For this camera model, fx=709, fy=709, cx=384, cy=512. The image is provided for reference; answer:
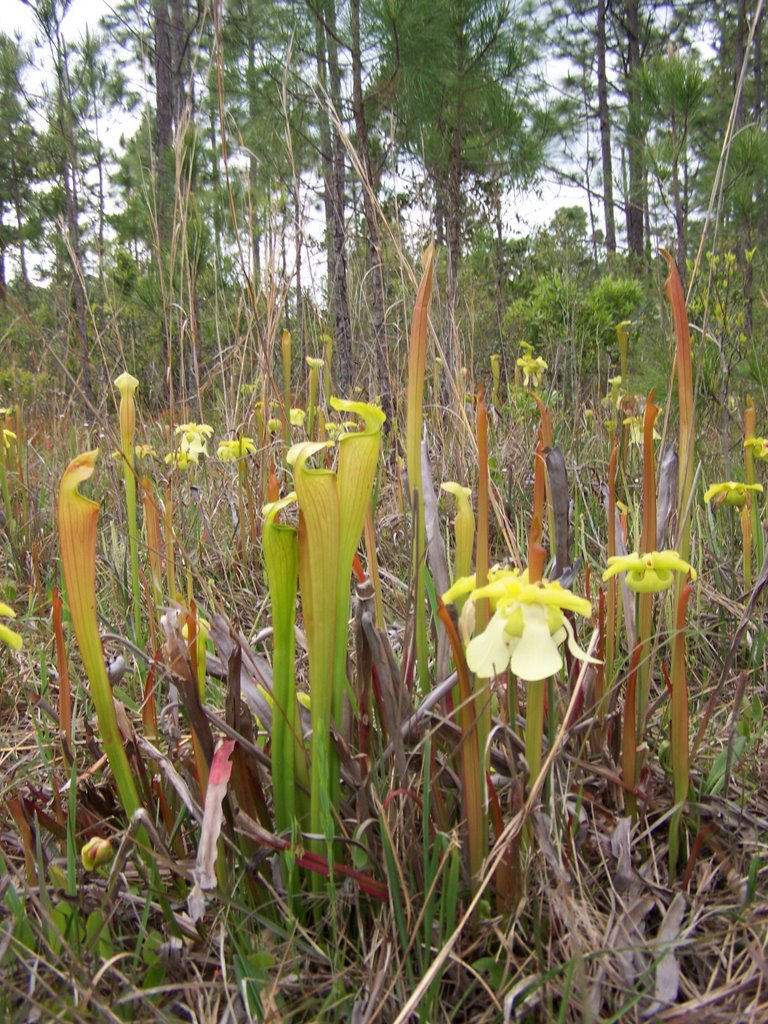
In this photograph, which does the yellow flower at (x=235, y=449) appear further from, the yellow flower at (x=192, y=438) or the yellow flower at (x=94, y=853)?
the yellow flower at (x=94, y=853)

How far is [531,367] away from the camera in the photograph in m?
2.73

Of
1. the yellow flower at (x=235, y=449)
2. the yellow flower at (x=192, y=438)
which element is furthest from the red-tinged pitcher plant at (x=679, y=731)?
the yellow flower at (x=192, y=438)

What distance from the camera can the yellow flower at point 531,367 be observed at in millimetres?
2691

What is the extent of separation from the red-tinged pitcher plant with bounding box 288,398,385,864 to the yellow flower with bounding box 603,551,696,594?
25 centimetres

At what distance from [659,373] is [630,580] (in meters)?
2.28

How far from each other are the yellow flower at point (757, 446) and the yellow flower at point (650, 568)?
0.65 metres

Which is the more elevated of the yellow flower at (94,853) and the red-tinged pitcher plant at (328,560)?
the red-tinged pitcher plant at (328,560)

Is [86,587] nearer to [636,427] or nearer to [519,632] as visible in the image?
[519,632]

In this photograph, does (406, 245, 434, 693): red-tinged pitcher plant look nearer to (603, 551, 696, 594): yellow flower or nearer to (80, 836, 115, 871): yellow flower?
(603, 551, 696, 594): yellow flower

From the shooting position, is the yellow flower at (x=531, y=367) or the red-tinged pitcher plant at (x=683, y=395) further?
the yellow flower at (x=531, y=367)

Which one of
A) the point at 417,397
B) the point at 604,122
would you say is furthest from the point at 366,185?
the point at 604,122

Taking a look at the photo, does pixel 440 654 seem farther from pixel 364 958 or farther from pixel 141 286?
pixel 141 286

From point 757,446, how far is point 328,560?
1.01m

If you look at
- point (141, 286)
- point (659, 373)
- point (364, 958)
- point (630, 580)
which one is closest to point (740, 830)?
point (630, 580)
